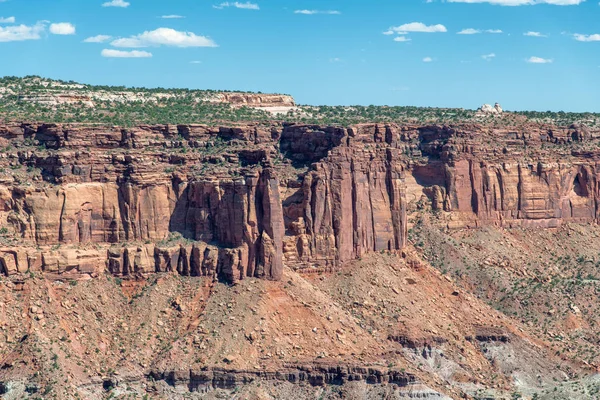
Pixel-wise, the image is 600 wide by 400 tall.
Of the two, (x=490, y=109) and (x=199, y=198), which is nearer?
(x=199, y=198)

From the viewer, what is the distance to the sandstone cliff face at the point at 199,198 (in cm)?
11681

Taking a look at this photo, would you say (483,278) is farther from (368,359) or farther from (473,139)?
(368,359)

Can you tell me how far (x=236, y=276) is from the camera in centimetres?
11944

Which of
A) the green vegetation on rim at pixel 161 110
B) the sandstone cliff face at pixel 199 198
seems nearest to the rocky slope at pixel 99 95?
the green vegetation on rim at pixel 161 110

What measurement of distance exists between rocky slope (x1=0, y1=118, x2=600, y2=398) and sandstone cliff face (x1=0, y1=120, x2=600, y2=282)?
11 cm

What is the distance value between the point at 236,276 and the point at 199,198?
5846mm

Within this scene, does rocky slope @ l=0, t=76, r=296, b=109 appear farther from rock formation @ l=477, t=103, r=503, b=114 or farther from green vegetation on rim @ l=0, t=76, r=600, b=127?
rock formation @ l=477, t=103, r=503, b=114

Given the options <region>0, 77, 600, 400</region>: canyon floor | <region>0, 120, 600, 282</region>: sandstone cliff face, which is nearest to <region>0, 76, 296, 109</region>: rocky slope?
<region>0, 77, 600, 400</region>: canyon floor

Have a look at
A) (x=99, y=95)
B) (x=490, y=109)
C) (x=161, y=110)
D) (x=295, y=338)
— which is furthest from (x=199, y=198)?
(x=490, y=109)

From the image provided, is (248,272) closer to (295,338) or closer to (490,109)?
(295,338)

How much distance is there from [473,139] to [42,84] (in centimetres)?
3335

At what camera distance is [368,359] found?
116562mm

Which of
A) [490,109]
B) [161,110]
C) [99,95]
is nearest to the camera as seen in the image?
[161,110]

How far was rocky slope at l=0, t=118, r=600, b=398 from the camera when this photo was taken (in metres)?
114
